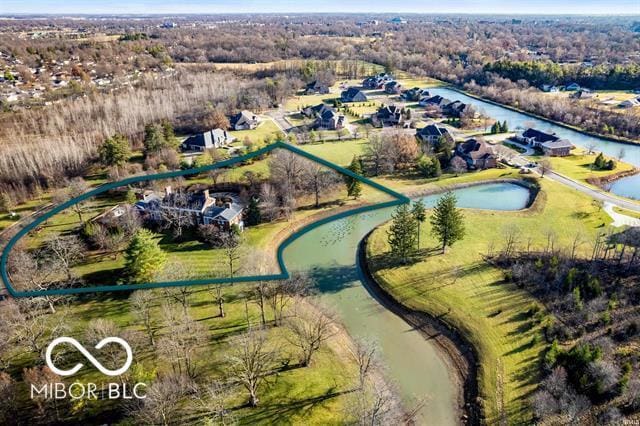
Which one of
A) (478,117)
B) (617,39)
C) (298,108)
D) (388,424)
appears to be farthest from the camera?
(617,39)

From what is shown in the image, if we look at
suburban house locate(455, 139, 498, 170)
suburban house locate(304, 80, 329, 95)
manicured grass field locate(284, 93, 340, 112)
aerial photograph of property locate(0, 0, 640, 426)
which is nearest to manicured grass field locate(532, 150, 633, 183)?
aerial photograph of property locate(0, 0, 640, 426)

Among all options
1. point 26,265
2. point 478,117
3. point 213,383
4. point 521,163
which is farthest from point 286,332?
point 478,117

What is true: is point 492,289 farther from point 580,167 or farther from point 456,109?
point 456,109

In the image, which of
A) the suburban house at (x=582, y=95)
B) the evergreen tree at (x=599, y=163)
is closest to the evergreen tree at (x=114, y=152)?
the evergreen tree at (x=599, y=163)

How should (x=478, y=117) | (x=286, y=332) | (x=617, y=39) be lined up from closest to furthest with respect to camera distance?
1. (x=286, y=332)
2. (x=478, y=117)
3. (x=617, y=39)

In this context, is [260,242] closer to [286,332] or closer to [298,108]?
[286,332]
